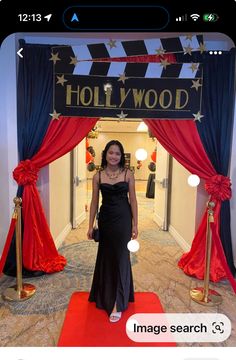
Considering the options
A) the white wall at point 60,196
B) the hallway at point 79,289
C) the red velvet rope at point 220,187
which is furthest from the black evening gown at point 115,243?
the white wall at point 60,196

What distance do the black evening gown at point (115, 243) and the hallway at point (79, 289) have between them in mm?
444

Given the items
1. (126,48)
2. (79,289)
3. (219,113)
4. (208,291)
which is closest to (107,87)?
(126,48)

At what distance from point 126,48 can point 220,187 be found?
172 centimetres

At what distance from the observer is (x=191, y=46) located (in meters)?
2.37

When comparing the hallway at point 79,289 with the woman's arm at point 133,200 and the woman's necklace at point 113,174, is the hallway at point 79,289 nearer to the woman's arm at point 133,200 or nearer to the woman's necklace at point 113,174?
the woman's arm at point 133,200

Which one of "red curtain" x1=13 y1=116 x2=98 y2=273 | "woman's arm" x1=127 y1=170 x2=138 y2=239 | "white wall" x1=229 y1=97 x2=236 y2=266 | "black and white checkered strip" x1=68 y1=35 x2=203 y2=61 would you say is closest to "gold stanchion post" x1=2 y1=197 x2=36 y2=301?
"red curtain" x1=13 y1=116 x2=98 y2=273

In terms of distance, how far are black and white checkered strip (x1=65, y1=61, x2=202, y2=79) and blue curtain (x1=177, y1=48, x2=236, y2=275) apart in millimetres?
140

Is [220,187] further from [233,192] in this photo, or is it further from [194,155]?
[194,155]

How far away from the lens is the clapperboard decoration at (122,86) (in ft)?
8.18

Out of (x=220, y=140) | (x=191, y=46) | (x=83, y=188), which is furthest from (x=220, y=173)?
(x=83, y=188)

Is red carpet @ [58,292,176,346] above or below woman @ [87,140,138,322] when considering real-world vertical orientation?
below

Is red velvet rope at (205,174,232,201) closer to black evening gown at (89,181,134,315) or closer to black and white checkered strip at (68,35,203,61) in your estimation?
black evening gown at (89,181,134,315)
